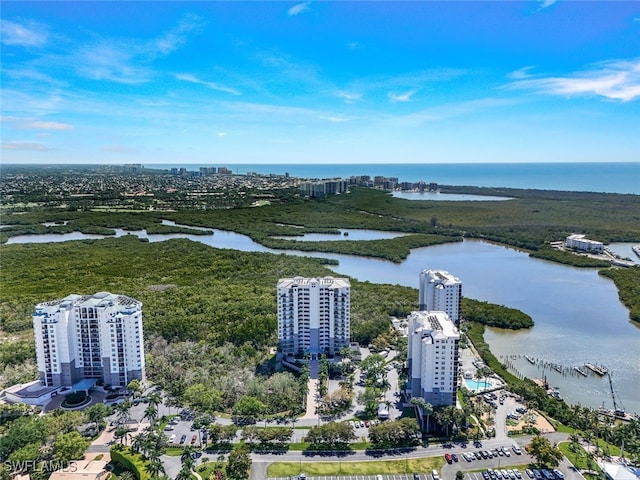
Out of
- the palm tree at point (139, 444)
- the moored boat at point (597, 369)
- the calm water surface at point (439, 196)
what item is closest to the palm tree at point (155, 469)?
the palm tree at point (139, 444)

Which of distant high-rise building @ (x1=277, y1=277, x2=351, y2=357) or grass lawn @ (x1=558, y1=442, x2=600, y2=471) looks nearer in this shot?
grass lawn @ (x1=558, y1=442, x2=600, y2=471)

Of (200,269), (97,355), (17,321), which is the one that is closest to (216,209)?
Answer: (200,269)

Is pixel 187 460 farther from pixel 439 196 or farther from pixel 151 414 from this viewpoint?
pixel 439 196

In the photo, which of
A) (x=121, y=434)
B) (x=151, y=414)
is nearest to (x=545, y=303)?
(x=151, y=414)

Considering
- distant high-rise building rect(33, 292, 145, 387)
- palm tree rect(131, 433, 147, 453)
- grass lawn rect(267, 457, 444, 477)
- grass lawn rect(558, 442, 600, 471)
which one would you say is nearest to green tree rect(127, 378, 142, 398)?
distant high-rise building rect(33, 292, 145, 387)

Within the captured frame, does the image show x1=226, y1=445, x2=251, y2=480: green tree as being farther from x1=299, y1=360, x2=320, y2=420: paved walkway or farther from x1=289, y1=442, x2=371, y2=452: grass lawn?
x1=299, y1=360, x2=320, y2=420: paved walkway

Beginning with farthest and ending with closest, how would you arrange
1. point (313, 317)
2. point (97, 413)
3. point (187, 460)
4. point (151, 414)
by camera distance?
point (313, 317) < point (97, 413) < point (151, 414) < point (187, 460)

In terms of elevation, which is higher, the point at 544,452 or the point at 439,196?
the point at 439,196
